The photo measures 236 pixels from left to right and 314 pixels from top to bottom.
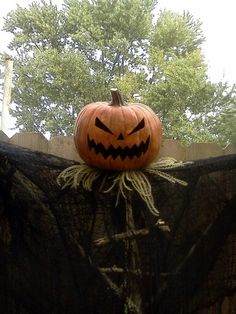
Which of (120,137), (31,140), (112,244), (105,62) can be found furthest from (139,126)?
(105,62)

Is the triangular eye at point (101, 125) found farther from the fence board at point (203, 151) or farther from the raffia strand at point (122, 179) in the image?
the fence board at point (203, 151)

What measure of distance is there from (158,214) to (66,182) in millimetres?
284

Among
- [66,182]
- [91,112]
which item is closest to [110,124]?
[91,112]

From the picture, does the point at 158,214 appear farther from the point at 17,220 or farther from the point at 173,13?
the point at 173,13

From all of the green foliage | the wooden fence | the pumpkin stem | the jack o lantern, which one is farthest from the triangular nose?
the green foliage

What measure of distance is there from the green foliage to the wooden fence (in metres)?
6.17

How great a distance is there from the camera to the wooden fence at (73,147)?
1.66 m

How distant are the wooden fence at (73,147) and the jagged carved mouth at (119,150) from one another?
0.31m

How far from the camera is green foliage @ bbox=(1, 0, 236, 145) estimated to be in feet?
26.9

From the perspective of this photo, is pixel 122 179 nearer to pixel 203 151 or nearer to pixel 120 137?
pixel 120 137

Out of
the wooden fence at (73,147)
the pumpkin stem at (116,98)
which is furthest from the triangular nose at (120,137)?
the wooden fence at (73,147)

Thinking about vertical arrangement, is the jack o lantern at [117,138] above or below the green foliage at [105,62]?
below

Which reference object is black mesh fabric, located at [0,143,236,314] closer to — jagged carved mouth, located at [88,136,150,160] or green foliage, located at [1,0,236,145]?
jagged carved mouth, located at [88,136,150,160]

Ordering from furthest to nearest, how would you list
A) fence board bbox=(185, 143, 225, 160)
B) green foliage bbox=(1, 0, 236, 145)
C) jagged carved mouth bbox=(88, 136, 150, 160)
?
green foliage bbox=(1, 0, 236, 145) < fence board bbox=(185, 143, 225, 160) < jagged carved mouth bbox=(88, 136, 150, 160)
